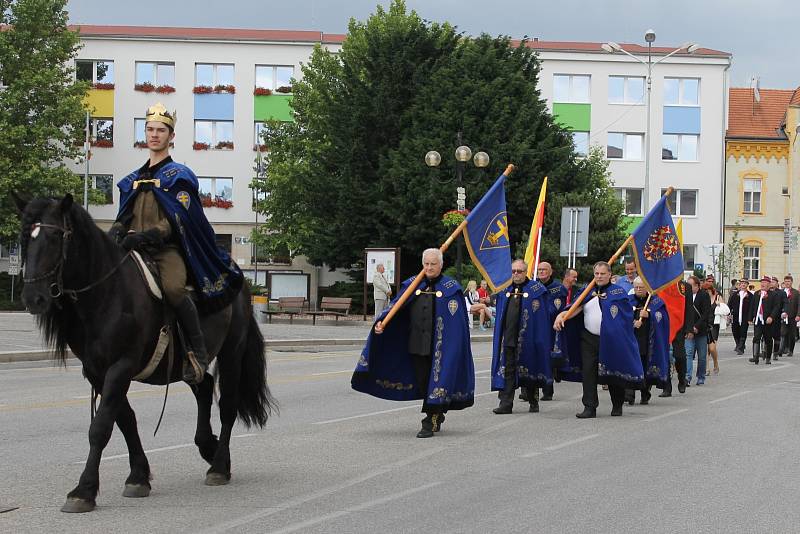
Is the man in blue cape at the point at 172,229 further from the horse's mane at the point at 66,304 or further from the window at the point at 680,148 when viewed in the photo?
the window at the point at 680,148

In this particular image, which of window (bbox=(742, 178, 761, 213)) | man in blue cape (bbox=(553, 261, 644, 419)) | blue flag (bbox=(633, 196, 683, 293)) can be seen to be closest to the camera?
man in blue cape (bbox=(553, 261, 644, 419))

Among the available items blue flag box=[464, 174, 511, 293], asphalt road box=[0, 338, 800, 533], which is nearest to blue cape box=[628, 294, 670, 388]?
asphalt road box=[0, 338, 800, 533]

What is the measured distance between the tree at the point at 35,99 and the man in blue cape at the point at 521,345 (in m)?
42.6

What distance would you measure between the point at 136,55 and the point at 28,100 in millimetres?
8936

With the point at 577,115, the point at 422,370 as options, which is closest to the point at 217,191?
the point at 577,115

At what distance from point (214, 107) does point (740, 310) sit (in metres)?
38.3

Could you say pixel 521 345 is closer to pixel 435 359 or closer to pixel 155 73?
pixel 435 359

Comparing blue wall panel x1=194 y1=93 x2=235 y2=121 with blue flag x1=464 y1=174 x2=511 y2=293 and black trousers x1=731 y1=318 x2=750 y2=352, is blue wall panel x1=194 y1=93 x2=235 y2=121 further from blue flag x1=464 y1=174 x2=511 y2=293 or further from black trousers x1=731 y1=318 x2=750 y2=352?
blue flag x1=464 y1=174 x2=511 y2=293

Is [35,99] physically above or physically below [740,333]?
above

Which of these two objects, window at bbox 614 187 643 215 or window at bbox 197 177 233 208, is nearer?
window at bbox 197 177 233 208

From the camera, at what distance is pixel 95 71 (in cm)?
6378

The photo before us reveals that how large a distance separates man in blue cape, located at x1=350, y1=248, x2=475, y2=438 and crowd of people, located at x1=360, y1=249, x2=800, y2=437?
1 cm

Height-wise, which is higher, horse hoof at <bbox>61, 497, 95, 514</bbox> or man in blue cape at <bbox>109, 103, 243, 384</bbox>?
man in blue cape at <bbox>109, 103, 243, 384</bbox>

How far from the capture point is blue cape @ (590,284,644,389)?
15.3 meters
